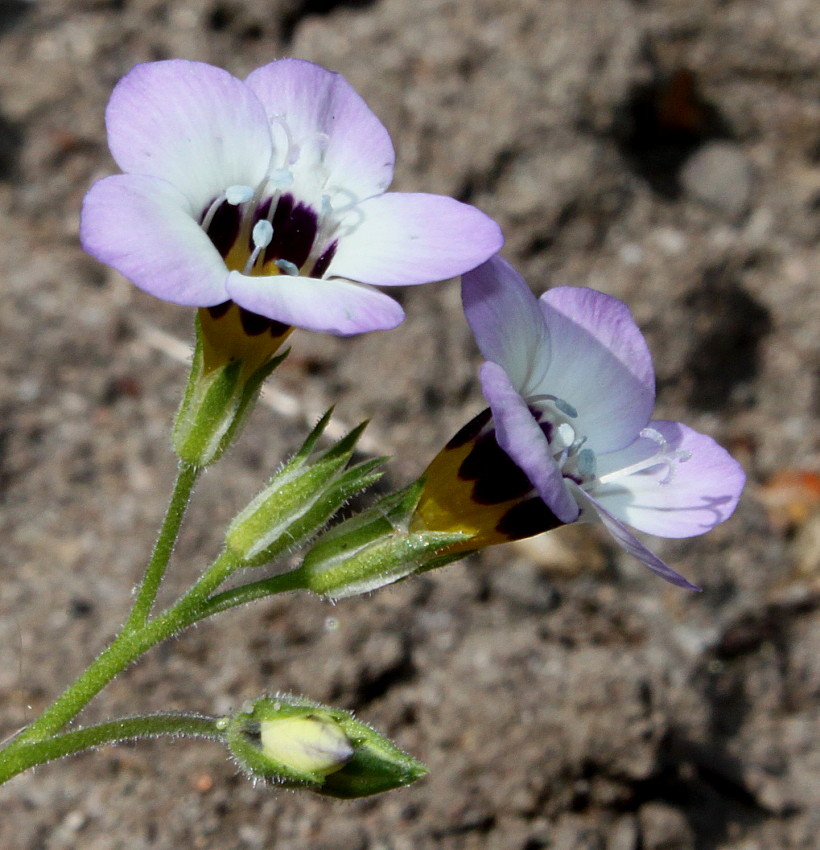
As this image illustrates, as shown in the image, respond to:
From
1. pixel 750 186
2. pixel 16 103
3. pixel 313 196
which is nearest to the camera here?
pixel 313 196

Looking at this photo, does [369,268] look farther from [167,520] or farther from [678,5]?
[678,5]

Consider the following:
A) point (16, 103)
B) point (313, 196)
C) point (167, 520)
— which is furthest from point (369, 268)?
point (16, 103)

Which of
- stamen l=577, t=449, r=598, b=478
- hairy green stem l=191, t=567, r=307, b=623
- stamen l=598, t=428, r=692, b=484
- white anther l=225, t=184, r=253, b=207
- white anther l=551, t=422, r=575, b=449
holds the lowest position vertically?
hairy green stem l=191, t=567, r=307, b=623

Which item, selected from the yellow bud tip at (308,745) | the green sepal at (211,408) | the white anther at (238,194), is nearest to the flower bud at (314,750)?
the yellow bud tip at (308,745)

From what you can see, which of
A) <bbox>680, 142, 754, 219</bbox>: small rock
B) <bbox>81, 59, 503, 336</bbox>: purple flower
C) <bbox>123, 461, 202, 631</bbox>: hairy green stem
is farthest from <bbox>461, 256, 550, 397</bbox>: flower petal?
<bbox>680, 142, 754, 219</bbox>: small rock

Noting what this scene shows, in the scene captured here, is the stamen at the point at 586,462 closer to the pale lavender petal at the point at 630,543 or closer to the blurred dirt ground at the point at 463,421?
the pale lavender petal at the point at 630,543

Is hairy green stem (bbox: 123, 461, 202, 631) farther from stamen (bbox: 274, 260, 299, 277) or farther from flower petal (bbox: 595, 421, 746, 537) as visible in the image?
flower petal (bbox: 595, 421, 746, 537)

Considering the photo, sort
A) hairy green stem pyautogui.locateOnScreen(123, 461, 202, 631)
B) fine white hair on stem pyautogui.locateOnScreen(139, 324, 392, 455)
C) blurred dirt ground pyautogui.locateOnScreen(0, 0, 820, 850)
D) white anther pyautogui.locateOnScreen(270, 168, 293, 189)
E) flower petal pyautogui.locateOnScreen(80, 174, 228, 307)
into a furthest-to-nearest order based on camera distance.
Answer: fine white hair on stem pyautogui.locateOnScreen(139, 324, 392, 455) < blurred dirt ground pyautogui.locateOnScreen(0, 0, 820, 850) < hairy green stem pyautogui.locateOnScreen(123, 461, 202, 631) < white anther pyautogui.locateOnScreen(270, 168, 293, 189) < flower petal pyautogui.locateOnScreen(80, 174, 228, 307)
